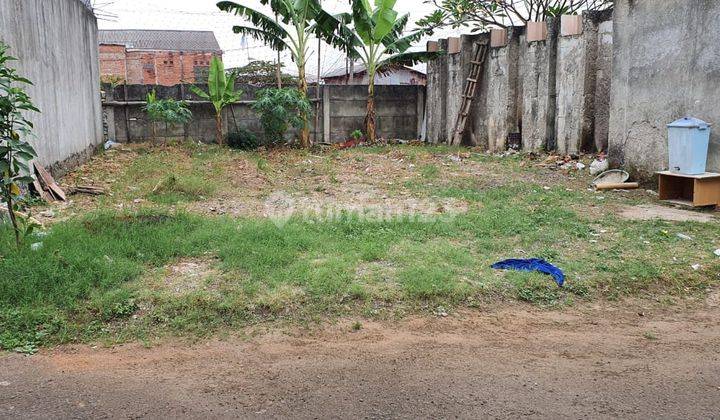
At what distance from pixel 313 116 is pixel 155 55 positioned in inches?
1041

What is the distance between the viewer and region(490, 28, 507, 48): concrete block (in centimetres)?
1369

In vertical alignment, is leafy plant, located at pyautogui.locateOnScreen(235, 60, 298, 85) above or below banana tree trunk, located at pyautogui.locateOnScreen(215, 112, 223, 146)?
above

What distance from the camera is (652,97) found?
856 cm

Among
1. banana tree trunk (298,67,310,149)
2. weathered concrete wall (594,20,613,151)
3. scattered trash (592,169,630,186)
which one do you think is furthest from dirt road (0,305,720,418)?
banana tree trunk (298,67,310,149)

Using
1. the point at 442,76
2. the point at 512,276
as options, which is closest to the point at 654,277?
the point at 512,276

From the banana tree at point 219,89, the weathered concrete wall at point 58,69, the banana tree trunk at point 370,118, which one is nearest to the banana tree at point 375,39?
the banana tree trunk at point 370,118

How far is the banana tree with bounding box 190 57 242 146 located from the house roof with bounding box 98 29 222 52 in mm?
30416

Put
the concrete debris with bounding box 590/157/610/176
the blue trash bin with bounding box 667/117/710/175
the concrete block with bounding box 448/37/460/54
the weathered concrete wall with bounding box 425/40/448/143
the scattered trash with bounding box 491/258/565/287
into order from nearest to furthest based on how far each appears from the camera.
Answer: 1. the scattered trash with bounding box 491/258/565/287
2. the blue trash bin with bounding box 667/117/710/175
3. the concrete debris with bounding box 590/157/610/176
4. the concrete block with bounding box 448/37/460/54
5. the weathered concrete wall with bounding box 425/40/448/143

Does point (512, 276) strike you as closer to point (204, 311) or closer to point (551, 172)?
point (204, 311)

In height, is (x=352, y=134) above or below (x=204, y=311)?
above

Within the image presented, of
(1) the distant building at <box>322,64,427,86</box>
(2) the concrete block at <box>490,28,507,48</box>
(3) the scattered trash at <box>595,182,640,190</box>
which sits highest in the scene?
(1) the distant building at <box>322,64,427,86</box>

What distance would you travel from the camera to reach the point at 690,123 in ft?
24.1

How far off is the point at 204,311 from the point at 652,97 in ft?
23.6

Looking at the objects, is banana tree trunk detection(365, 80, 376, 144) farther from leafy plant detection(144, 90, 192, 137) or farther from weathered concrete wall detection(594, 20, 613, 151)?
weathered concrete wall detection(594, 20, 613, 151)
